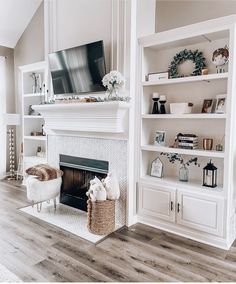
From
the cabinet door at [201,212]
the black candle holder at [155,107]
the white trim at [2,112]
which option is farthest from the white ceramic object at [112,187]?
the white trim at [2,112]

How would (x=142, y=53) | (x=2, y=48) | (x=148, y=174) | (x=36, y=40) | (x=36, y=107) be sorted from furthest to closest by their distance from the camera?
1. (x=2, y=48)
2. (x=36, y=40)
3. (x=36, y=107)
4. (x=148, y=174)
5. (x=142, y=53)

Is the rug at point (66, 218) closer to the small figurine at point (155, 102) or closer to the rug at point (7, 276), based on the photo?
the rug at point (7, 276)

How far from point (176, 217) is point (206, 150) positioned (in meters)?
0.84

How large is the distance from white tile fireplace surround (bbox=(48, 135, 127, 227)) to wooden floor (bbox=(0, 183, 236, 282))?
36cm

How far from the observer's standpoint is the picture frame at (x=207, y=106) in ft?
9.23

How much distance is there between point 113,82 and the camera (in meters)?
2.90

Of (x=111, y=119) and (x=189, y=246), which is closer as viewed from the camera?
(x=189, y=246)

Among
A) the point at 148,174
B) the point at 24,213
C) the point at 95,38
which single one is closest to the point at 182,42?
the point at 95,38

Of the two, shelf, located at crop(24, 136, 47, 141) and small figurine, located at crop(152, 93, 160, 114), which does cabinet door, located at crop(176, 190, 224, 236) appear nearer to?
small figurine, located at crop(152, 93, 160, 114)

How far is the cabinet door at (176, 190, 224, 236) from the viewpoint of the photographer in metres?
2.58

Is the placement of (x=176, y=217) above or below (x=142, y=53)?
below

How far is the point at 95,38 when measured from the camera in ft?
11.0

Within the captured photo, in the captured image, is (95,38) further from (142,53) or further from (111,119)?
(111,119)

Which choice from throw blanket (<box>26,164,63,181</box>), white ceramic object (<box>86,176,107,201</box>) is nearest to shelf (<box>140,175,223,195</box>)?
white ceramic object (<box>86,176,107,201</box>)
